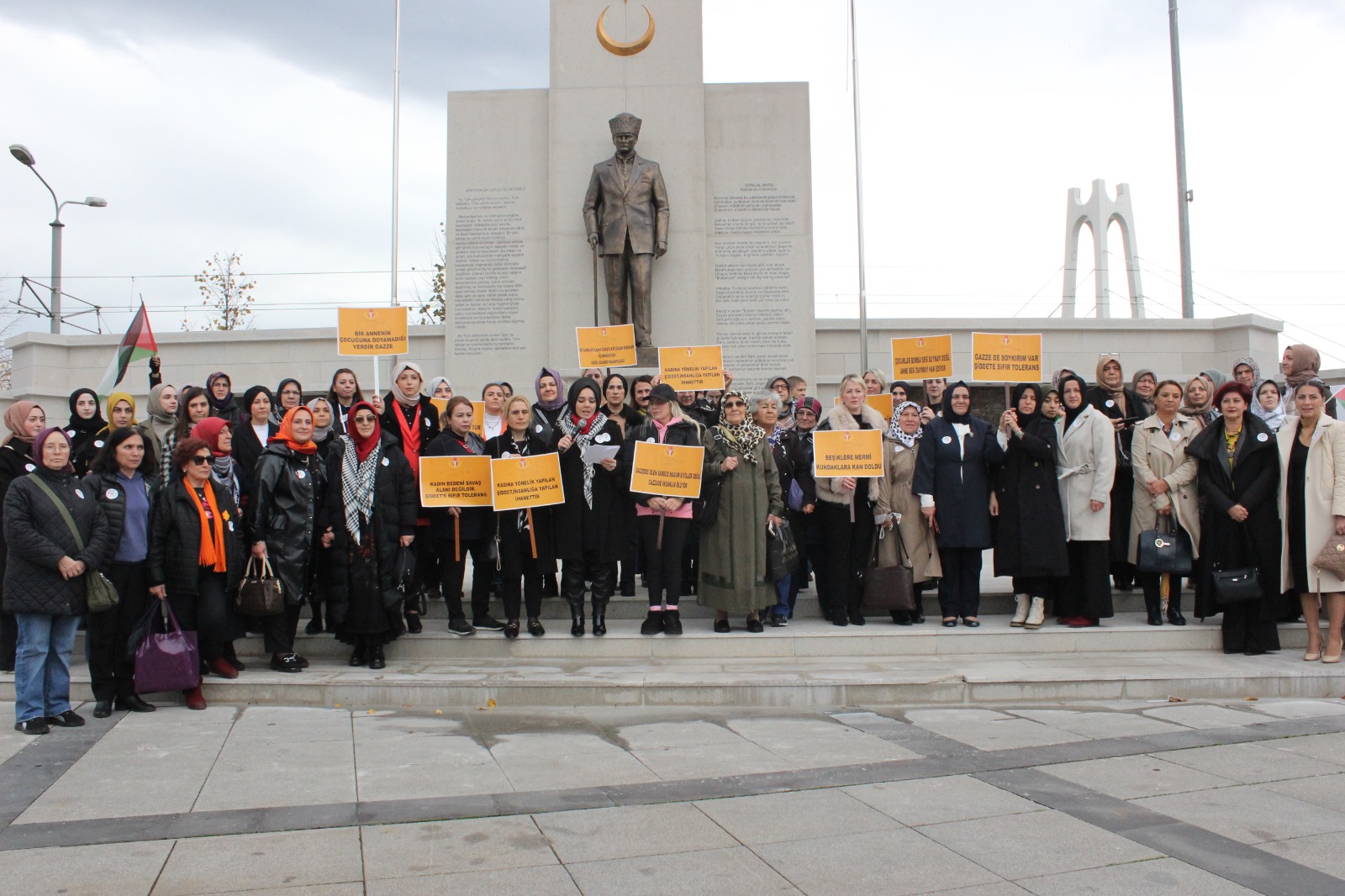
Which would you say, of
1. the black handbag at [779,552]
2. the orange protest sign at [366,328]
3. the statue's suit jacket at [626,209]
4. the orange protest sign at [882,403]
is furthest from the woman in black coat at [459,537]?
the statue's suit jacket at [626,209]

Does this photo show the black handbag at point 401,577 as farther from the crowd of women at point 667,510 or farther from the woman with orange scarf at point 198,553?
the woman with orange scarf at point 198,553

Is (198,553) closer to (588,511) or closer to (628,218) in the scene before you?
(588,511)

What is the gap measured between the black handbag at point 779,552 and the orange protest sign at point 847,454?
59 centimetres

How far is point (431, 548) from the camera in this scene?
8.42 metres

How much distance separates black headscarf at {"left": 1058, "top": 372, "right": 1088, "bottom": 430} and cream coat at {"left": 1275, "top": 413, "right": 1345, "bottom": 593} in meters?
1.65

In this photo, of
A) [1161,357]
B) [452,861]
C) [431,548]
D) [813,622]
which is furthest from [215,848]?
[1161,357]

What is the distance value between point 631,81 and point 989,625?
9403 mm

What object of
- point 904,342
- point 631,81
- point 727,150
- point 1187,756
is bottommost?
point 1187,756

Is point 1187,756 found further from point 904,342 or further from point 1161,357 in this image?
point 1161,357

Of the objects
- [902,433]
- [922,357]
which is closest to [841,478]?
[902,433]

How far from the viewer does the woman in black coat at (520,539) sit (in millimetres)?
8172

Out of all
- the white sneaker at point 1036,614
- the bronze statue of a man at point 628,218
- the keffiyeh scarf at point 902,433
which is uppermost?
the bronze statue of a man at point 628,218

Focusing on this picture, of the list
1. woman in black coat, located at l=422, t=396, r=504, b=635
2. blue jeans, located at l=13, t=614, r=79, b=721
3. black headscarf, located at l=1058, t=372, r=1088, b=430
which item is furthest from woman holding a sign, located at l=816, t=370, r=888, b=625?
blue jeans, located at l=13, t=614, r=79, b=721

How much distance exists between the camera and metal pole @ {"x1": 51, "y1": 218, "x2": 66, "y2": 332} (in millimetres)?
22172
